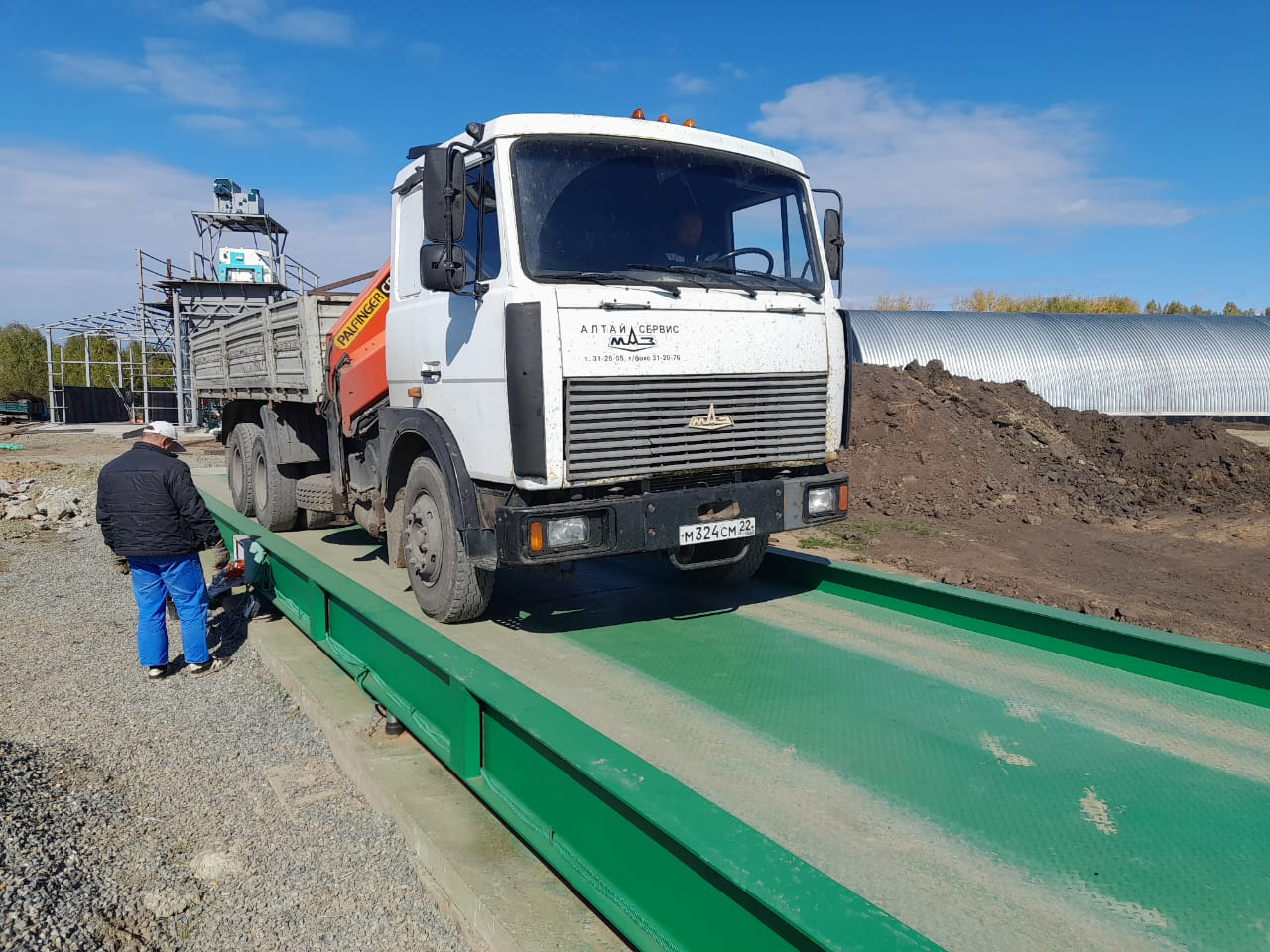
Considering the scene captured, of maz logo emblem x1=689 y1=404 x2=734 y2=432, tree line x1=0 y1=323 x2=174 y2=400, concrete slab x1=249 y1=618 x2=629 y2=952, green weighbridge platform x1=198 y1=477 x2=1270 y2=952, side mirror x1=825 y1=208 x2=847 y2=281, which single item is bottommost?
concrete slab x1=249 y1=618 x2=629 y2=952

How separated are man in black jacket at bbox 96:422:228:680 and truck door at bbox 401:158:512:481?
5.95 feet

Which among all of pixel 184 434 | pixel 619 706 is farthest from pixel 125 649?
pixel 184 434

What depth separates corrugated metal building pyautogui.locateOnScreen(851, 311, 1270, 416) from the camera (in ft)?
73.2

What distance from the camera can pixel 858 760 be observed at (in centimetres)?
333

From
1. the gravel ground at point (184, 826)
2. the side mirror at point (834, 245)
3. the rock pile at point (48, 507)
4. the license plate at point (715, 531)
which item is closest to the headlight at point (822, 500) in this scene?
the license plate at point (715, 531)

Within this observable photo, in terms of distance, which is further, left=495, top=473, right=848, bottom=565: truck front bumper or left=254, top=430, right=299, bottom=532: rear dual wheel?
→ left=254, top=430, right=299, bottom=532: rear dual wheel

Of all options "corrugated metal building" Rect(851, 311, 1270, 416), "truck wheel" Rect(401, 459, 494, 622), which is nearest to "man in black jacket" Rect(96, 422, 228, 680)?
"truck wheel" Rect(401, 459, 494, 622)

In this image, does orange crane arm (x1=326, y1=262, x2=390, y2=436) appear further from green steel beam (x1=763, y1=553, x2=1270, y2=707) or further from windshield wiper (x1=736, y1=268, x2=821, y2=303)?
green steel beam (x1=763, y1=553, x2=1270, y2=707)

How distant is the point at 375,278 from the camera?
19.7ft

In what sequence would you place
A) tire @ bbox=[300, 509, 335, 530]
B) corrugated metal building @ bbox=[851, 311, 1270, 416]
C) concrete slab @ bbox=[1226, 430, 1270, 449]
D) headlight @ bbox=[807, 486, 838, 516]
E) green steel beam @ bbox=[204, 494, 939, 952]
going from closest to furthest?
green steel beam @ bbox=[204, 494, 939, 952] → headlight @ bbox=[807, 486, 838, 516] → tire @ bbox=[300, 509, 335, 530] → concrete slab @ bbox=[1226, 430, 1270, 449] → corrugated metal building @ bbox=[851, 311, 1270, 416]

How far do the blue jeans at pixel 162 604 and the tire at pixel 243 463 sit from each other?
2.74 m

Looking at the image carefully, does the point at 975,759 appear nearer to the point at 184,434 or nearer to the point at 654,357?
the point at 654,357

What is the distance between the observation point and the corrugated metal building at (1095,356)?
22.3 m

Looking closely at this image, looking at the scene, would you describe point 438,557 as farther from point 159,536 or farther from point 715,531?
point 159,536
